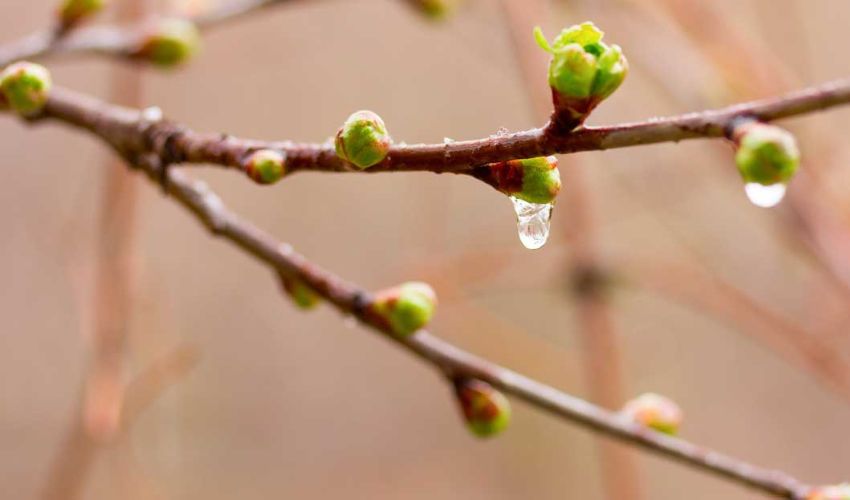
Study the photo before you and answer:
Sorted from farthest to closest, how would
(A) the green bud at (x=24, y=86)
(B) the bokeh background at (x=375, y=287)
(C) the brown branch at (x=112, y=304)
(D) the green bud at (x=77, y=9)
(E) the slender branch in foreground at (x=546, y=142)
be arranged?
(B) the bokeh background at (x=375, y=287) → (C) the brown branch at (x=112, y=304) → (D) the green bud at (x=77, y=9) → (A) the green bud at (x=24, y=86) → (E) the slender branch in foreground at (x=546, y=142)

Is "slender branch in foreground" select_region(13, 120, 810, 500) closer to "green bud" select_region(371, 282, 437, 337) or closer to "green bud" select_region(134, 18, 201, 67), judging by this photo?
"green bud" select_region(371, 282, 437, 337)

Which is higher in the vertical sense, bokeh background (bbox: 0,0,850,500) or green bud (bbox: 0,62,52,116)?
bokeh background (bbox: 0,0,850,500)

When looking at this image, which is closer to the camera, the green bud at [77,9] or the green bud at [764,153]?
the green bud at [764,153]

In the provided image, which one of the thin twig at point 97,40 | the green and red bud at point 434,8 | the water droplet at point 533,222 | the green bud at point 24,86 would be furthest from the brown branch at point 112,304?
the water droplet at point 533,222

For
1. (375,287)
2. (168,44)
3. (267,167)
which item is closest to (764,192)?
(267,167)

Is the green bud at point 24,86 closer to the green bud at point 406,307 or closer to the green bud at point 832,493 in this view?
the green bud at point 406,307

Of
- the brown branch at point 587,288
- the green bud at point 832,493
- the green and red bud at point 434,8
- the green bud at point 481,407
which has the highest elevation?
the brown branch at point 587,288

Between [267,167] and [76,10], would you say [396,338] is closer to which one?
[267,167]

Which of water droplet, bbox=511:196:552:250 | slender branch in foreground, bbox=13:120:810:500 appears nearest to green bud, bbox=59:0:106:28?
slender branch in foreground, bbox=13:120:810:500

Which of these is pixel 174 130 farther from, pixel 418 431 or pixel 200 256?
pixel 418 431
